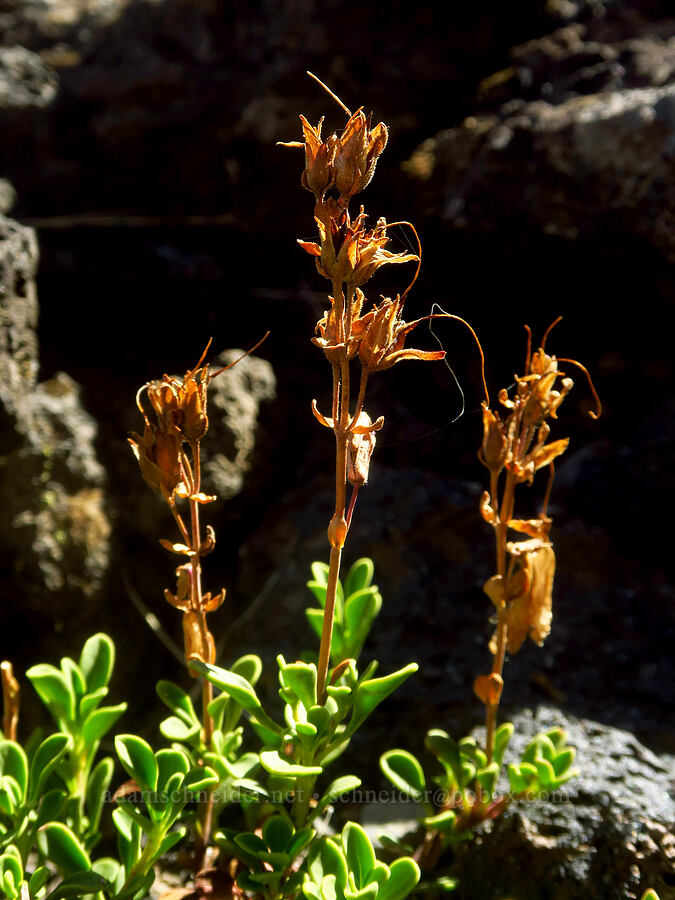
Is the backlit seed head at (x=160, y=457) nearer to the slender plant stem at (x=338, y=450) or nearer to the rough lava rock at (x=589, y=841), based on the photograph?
the slender plant stem at (x=338, y=450)

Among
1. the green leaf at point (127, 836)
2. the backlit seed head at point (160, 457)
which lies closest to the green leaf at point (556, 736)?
the green leaf at point (127, 836)

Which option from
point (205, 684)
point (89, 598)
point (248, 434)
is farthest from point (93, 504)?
point (205, 684)

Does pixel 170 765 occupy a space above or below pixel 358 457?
below

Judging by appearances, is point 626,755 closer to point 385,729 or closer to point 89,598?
point 385,729

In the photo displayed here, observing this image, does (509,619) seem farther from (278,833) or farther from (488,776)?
(278,833)

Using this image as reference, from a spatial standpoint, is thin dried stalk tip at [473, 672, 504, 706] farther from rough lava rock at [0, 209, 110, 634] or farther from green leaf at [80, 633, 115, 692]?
rough lava rock at [0, 209, 110, 634]

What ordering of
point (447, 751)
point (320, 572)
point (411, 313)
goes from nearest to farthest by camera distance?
point (447, 751), point (320, 572), point (411, 313)

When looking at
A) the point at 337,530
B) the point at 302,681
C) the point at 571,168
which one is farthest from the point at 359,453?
the point at 571,168
